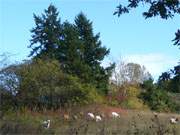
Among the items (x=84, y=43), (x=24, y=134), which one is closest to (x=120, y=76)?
(x=84, y=43)

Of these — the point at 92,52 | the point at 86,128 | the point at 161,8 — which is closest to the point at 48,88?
the point at 92,52

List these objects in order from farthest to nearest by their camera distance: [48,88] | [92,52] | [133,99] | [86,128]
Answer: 1. [92,52]
2. [133,99]
3. [48,88]
4. [86,128]

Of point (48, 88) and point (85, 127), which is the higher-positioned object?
point (48, 88)

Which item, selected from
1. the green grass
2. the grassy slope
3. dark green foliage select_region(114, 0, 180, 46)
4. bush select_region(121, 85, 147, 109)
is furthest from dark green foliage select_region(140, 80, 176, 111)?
dark green foliage select_region(114, 0, 180, 46)

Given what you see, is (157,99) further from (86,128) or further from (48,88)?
(86,128)

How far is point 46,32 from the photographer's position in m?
60.8

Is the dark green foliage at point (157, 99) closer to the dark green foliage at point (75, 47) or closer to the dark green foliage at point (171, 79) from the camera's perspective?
the dark green foliage at point (75, 47)

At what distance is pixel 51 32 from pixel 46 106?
2214 centimetres

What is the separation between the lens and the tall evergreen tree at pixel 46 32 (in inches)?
2355

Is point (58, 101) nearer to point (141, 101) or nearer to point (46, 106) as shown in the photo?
point (46, 106)

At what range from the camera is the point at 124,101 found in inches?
2041

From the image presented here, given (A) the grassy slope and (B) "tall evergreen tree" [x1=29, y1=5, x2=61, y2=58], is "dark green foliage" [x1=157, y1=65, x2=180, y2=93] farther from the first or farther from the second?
(B) "tall evergreen tree" [x1=29, y1=5, x2=61, y2=58]

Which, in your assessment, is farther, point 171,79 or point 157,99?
point 157,99

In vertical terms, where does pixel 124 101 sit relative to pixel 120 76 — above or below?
below
